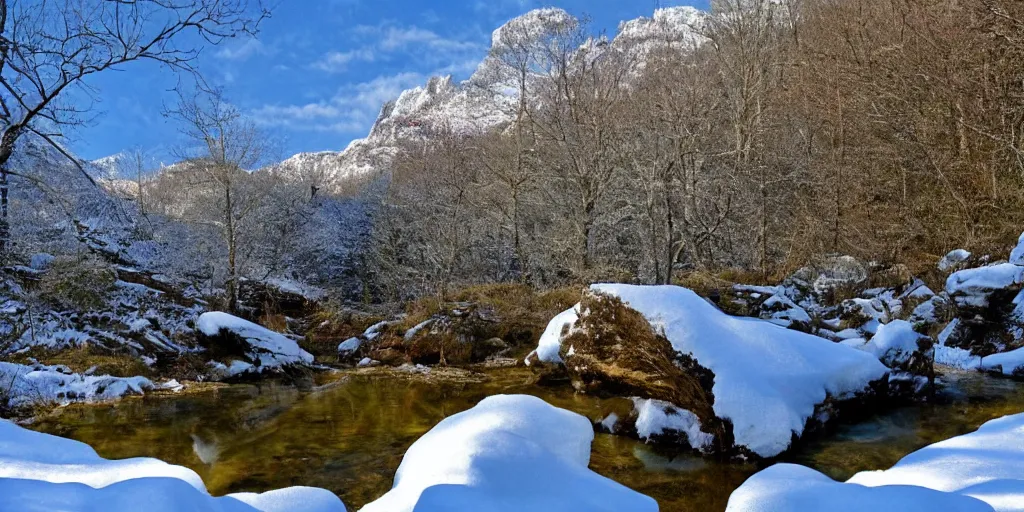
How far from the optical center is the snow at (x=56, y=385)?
8344 mm

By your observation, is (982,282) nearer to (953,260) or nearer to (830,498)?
(953,260)

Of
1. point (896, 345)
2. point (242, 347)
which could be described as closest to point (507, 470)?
point (896, 345)

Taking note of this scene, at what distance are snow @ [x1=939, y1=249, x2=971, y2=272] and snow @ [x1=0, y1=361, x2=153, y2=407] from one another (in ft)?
49.1

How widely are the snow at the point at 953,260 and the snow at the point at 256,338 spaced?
12.9 meters

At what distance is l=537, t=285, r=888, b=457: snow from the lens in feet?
18.7

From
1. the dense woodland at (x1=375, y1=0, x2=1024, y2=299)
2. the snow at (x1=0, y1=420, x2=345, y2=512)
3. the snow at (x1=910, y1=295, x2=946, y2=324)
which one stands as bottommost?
the snow at (x1=910, y1=295, x2=946, y2=324)

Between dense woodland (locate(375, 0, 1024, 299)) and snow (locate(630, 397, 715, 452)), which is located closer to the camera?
snow (locate(630, 397, 715, 452))

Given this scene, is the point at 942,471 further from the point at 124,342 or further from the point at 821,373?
the point at 124,342

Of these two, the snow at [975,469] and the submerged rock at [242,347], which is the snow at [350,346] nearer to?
the submerged rock at [242,347]

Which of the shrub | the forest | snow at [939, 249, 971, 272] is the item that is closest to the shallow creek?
the forest

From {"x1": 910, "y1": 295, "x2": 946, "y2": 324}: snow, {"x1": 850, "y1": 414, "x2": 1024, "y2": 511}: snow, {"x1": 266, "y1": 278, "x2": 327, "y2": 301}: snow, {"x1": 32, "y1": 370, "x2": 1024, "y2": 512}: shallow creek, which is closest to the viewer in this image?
{"x1": 850, "y1": 414, "x2": 1024, "y2": 511}: snow

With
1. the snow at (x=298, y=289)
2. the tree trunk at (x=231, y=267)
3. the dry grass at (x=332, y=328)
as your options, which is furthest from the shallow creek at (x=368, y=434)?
the snow at (x=298, y=289)

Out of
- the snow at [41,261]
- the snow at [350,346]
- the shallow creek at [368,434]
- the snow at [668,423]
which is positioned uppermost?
the snow at [41,261]

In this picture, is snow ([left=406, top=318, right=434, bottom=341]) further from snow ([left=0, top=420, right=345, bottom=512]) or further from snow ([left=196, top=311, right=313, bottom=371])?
snow ([left=0, top=420, right=345, bottom=512])
